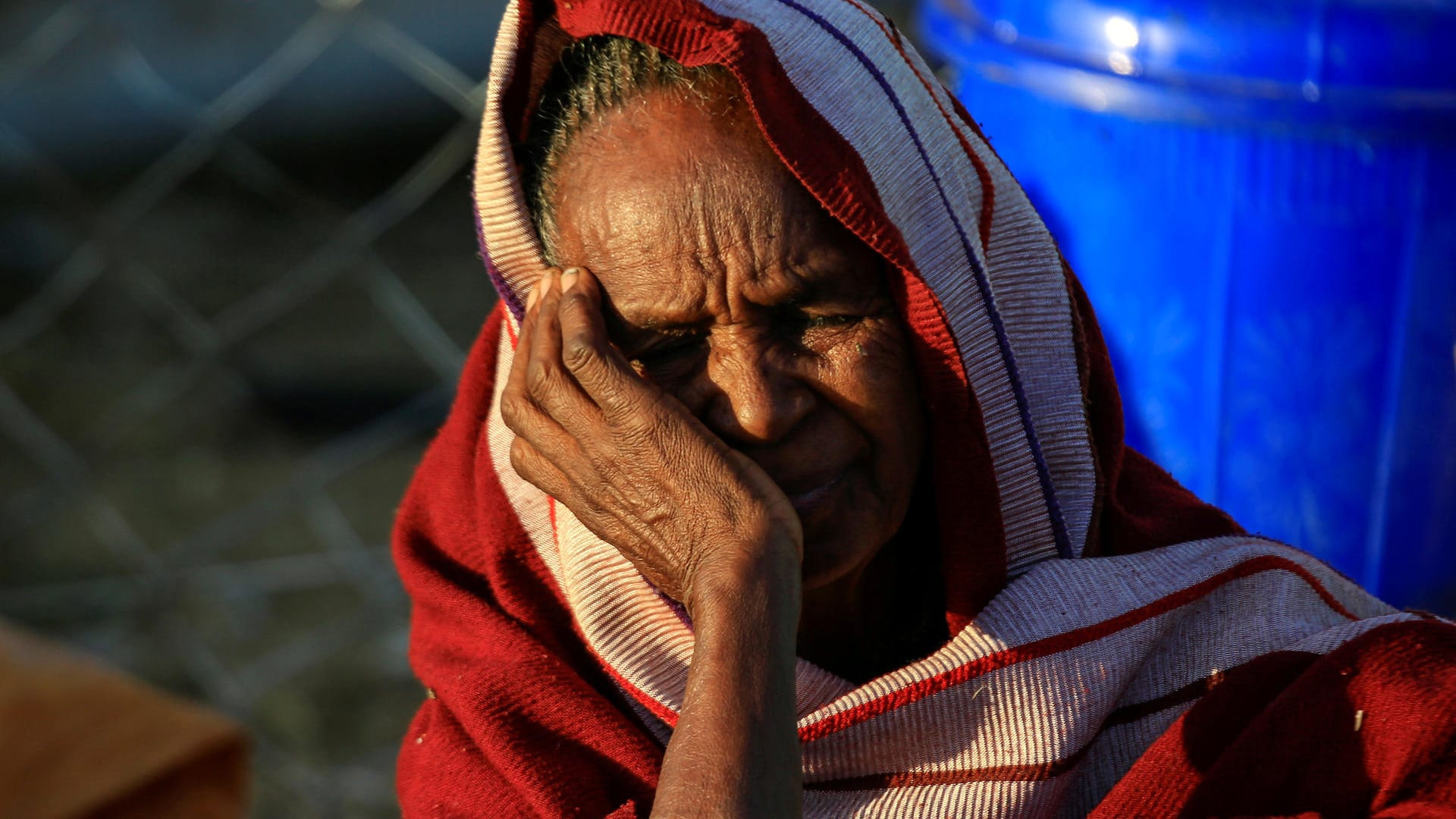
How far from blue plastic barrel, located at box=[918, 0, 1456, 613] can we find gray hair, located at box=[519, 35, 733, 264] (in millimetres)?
1061

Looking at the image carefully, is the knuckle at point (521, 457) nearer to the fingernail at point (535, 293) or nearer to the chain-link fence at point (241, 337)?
the fingernail at point (535, 293)

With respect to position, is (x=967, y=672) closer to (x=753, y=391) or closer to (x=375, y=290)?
(x=753, y=391)

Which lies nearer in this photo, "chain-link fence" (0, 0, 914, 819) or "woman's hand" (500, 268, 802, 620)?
"woman's hand" (500, 268, 802, 620)

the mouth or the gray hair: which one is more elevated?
the gray hair

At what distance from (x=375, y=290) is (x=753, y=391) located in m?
3.79

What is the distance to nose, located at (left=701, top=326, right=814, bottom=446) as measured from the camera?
51.3 inches

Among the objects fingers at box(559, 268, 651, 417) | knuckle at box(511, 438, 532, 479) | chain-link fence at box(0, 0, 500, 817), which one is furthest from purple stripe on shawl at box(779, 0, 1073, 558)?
chain-link fence at box(0, 0, 500, 817)

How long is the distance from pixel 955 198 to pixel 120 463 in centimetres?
341

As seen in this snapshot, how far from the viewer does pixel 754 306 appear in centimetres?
132

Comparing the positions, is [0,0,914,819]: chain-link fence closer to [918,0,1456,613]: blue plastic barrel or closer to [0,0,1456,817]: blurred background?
[0,0,1456,817]: blurred background

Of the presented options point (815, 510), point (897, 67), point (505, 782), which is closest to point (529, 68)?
point (897, 67)

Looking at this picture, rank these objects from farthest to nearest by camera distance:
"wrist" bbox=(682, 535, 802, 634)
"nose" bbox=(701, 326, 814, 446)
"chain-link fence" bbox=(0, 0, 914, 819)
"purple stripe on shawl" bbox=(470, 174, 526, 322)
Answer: "chain-link fence" bbox=(0, 0, 914, 819) → "purple stripe on shawl" bbox=(470, 174, 526, 322) → "nose" bbox=(701, 326, 814, 446) → "wrist" bbox=(682, 535, 802, 634)

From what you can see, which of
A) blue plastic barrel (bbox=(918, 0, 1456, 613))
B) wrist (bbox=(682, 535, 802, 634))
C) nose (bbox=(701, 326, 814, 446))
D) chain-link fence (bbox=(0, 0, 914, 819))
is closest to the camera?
wrist (bbox=(682, 535, 802, 634))

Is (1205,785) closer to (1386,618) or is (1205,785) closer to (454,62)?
(1386,618)
